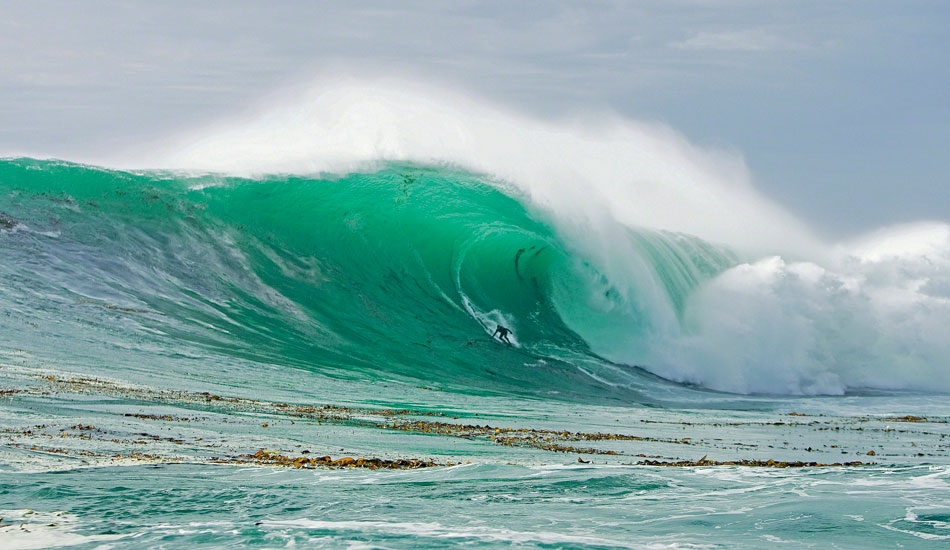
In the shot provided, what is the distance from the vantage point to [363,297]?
19.5 metres

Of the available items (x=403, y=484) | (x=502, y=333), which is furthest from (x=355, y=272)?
(x=403, y=484)

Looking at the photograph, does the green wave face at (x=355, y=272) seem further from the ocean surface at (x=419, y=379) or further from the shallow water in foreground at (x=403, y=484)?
the shallow water in foreground at (x=403, y=484)

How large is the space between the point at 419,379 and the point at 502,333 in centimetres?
348

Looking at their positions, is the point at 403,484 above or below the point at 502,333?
below

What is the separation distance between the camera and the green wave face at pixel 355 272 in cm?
1708

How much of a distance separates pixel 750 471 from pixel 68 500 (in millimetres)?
6002

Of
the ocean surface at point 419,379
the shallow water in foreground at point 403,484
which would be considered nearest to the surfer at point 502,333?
the ocean surface at point 419,379

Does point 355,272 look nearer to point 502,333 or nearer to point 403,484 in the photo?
point 502,333

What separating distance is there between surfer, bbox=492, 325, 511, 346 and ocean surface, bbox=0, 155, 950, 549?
0.21 meters

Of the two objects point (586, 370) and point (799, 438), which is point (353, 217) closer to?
point (586, 370)

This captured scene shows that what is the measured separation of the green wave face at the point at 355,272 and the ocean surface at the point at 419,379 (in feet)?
0.26

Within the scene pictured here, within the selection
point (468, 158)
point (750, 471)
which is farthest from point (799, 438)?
point (468, 158)

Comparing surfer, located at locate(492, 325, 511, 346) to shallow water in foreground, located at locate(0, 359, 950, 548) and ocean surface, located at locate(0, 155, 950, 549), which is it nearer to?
Result: ocean surface, located at locate(0, 155, 950, 549)

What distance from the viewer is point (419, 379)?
16578 millimetres
